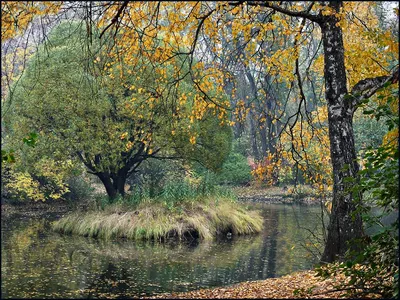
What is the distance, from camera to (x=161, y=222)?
14.5 metres

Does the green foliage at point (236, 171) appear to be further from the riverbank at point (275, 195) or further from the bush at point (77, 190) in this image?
the bush at point (77, 190)

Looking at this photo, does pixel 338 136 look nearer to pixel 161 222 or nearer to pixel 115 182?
pixel 161 222

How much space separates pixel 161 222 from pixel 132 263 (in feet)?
11.8

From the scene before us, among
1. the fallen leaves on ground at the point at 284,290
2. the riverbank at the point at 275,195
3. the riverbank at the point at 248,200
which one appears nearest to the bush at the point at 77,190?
the riverbank at the point at 248,200

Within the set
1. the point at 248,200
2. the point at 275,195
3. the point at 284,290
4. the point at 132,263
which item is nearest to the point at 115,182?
the point at 132,263

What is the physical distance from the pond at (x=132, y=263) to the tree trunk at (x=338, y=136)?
1.64ft

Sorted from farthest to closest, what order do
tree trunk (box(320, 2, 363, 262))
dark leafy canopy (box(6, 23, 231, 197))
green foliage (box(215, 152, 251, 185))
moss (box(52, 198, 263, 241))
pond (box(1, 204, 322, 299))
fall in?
green foliage (box(215, 152, 251, 185))
dark leafy canopy (box(6, 23, 231, 197))
moss (box(52, 198, 263, 241))
pond (box(1, 204, 322, 299))
tree trunk (box(320, 2, 363, 262))

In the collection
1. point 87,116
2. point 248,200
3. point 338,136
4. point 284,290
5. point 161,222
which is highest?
point 87,116

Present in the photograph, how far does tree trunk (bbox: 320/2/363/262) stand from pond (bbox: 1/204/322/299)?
1.64ft

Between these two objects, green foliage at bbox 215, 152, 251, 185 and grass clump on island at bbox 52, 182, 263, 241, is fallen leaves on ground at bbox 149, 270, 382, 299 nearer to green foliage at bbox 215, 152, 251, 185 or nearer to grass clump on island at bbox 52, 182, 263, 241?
grass clump on island at bbox 52, 182, 263, 241

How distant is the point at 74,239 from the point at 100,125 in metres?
3.28

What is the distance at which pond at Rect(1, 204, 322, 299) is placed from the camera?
877cm

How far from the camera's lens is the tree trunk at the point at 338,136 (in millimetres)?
7051

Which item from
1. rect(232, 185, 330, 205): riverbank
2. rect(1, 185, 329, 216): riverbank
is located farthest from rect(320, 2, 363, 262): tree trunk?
rect(232, 185, 330, 205): riverbank
